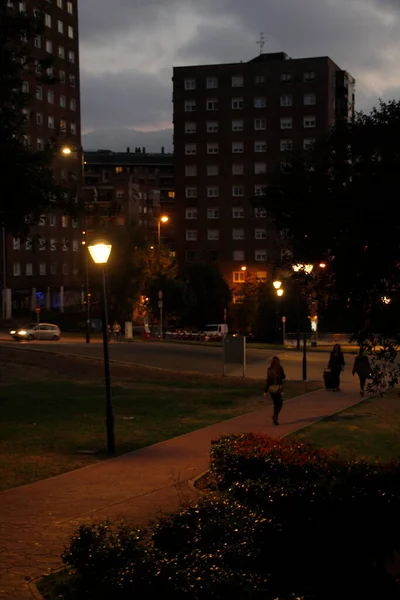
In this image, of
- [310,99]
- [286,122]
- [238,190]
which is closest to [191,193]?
[238,190]

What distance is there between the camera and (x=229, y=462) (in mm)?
11617

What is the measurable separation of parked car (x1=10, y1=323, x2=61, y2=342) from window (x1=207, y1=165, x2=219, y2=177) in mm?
38074

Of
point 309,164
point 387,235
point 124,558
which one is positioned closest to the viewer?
point 124,558

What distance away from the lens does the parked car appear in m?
59.0

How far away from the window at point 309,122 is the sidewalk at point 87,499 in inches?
3108

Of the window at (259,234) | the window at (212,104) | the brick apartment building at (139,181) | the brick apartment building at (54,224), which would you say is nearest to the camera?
the brick apartment building at (54,224)

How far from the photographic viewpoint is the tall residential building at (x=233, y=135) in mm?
92438

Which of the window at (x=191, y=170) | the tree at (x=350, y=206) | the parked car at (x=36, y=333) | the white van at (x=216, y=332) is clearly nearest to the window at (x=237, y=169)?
the window at (x=191, y=170)

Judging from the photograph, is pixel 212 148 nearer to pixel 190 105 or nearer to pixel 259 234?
pixel 190 105

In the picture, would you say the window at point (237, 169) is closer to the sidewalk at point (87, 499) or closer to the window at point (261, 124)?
the window at point (261, 124)

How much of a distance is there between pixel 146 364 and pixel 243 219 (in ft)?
180

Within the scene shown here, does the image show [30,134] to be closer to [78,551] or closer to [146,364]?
[146,364]

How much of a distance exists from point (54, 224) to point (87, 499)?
78.9 meters

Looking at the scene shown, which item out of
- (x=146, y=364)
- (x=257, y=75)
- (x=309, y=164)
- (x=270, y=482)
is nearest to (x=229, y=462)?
(x=270, y=482)
